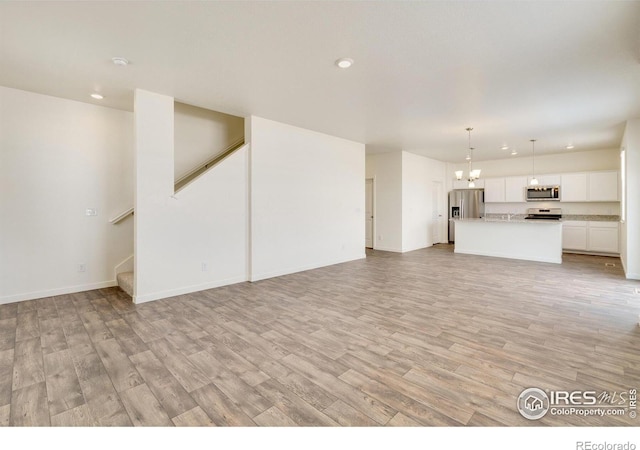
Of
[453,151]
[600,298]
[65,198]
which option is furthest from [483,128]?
[65,198]

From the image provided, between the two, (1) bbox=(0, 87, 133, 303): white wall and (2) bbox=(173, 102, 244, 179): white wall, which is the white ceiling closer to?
(1) bbox=(0, 87, 133, 303): white wall

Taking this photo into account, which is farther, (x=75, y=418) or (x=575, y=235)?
(x=575, y=235)

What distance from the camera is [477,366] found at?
2.34m

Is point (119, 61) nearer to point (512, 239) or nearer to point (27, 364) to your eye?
point (27, 364)

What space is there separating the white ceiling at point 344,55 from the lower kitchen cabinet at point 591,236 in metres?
3.96

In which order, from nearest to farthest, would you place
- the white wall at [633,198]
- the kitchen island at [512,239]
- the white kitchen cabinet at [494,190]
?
1. the white wall at [633,198]
2. the kitchen island at [512,239]
3. the white kitchen cabinet at [494,190]

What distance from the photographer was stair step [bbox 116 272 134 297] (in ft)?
14.0

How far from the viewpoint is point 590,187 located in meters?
7.82

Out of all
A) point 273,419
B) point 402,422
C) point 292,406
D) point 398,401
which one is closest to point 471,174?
point 398,401

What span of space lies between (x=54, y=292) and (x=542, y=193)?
11.1 m

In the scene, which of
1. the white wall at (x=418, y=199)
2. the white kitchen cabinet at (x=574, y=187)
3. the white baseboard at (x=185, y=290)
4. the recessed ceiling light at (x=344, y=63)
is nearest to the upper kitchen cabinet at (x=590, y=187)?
the white kitchen cabinet at (x=574, y=187)

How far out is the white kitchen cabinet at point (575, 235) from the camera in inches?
313

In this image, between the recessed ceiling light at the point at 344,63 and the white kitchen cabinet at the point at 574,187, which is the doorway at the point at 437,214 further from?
the recessed ceiling light at the point at 344,63

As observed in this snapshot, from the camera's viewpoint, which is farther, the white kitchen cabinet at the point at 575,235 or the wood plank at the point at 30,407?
the white kitchen cabinet at the point at 575,235
